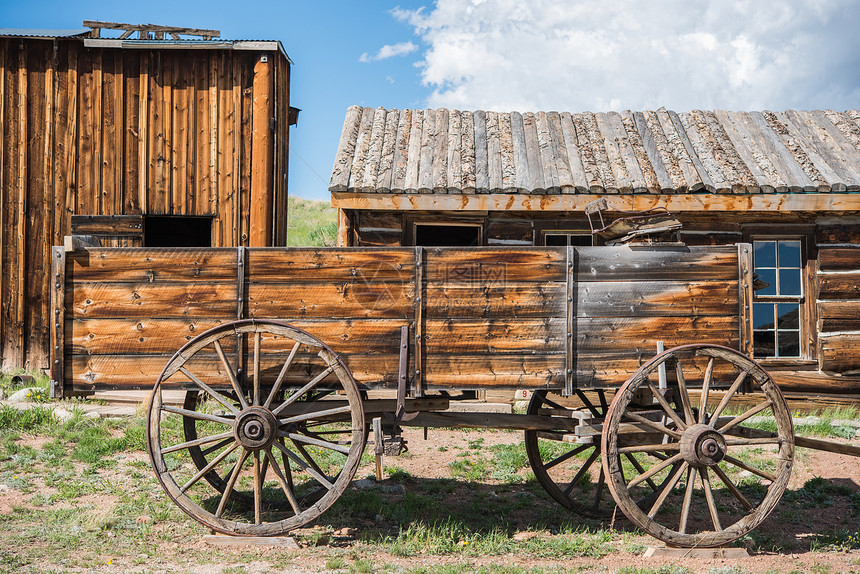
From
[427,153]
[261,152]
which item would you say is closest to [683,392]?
[427,153]

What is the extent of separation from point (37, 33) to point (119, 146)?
188 centimetres

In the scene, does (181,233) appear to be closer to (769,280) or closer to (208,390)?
(208,390)

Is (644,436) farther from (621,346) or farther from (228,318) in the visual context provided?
(228,318)

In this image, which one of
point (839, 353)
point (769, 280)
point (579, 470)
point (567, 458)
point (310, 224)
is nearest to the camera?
point (567, 458)

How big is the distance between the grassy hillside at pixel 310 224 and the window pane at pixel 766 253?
10454 millimetres

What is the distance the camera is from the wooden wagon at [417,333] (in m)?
3.89

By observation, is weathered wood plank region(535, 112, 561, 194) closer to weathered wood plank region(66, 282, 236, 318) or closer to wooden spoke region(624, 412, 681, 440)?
wooden spoke region(624, 412, 681, 440)

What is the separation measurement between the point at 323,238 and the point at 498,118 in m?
11.9

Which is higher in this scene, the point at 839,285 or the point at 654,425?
the point at 839,285

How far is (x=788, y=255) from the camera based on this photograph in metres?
8.17

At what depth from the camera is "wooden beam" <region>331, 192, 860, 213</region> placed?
700 centimetres

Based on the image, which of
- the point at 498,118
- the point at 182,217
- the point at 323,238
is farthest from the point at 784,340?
the point at 323,238

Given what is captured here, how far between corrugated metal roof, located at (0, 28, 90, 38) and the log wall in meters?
5.99

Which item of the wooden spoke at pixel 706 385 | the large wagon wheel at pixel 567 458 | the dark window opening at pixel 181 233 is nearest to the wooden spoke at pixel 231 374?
the large wagon wheel at pixel 567 458
